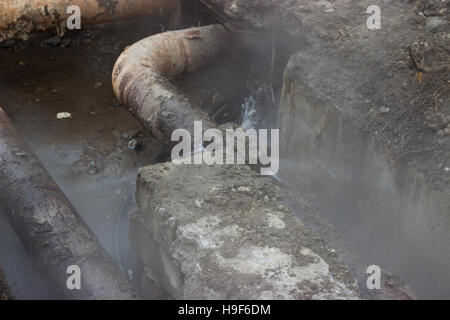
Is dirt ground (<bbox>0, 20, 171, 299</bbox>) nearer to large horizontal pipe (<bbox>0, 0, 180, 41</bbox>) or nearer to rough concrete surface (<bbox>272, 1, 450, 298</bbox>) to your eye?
large horizontal pipe (<bbox>0, 0, 180, 41</bbox>)

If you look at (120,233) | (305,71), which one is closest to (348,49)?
(305,71)

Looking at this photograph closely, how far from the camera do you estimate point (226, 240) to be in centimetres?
296

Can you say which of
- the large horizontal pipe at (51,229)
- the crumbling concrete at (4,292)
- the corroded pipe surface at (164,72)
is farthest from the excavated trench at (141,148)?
the crumbling concrete at (4,292)

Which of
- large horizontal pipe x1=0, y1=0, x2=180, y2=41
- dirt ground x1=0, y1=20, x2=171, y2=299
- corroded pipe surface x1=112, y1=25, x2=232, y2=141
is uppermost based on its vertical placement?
large horizontal pipe x1=0, y1=0, x2=180, y2=41

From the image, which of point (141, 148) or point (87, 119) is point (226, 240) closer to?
point (141, 148)

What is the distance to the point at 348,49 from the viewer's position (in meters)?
4.45

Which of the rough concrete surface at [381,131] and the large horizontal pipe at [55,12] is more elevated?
the large horizontal pipe at [55,12]

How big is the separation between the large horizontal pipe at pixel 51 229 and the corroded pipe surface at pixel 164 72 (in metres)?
1.01

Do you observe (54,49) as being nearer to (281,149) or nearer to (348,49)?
(281,149)

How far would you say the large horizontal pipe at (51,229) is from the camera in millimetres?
3045

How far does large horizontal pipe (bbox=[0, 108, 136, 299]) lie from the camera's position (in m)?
3.04

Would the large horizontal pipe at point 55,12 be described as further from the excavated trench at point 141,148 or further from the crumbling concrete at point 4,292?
the crumbling concrete at point 4,292

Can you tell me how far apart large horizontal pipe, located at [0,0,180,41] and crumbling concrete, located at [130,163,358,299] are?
2.91m

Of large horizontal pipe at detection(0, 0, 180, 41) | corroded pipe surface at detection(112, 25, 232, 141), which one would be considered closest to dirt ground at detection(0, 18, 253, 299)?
large horizontal pipe at detection(0, 0, 180, 41)
